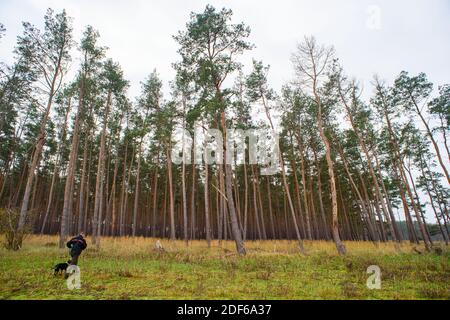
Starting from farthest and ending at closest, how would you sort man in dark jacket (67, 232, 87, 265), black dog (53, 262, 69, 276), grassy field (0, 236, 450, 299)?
man in dark jacket (67, 232, 87, 265) < black dog (53, 262, 69, 276) < grassy field (0, 236, 450, 299)

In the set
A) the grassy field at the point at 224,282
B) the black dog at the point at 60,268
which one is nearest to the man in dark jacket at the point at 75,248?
the black dog at the point at 60,268

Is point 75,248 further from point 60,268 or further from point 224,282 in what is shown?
point 224,282

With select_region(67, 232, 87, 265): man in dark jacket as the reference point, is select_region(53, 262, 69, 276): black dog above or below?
below

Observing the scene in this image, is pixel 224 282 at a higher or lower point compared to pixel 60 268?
lower

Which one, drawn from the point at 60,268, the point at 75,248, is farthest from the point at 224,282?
the point at 60,268

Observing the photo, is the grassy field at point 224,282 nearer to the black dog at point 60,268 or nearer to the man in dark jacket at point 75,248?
the black dog at point 60,268

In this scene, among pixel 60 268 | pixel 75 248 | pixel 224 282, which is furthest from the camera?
pixel 75 248

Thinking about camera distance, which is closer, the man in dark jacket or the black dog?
the black dog

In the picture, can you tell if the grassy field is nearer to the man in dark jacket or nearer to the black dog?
the black dog

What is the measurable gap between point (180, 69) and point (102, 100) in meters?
7.34

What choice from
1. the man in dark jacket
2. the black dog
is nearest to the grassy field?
the black dog

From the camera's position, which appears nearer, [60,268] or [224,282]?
[224,282]
